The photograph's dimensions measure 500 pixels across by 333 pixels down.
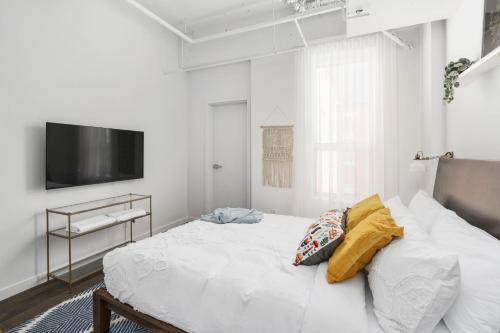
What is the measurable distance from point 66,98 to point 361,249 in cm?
312

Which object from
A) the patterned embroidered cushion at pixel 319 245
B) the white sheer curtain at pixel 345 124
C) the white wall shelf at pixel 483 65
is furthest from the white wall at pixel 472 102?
the patterned embroidered cushion at pixel 319 245

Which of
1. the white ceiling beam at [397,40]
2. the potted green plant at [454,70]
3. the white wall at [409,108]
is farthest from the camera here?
the white wall at [409,108]

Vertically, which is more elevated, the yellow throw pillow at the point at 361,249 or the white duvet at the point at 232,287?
the yellow throw pillow at the point at 361,249

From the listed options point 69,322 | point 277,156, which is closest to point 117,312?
point 69,322

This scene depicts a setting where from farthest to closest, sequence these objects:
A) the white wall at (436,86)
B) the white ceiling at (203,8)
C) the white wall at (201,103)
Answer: the white wall at (201,103) → the white ceiling at (203,8) → the white wall at (436,86)

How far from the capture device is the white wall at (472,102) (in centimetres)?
158

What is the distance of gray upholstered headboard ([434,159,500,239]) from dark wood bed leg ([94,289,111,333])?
7.78 ft

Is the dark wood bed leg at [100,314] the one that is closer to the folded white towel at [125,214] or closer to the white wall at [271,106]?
the folded white towel at [125,214]

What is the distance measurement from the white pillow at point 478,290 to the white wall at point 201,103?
350 cm

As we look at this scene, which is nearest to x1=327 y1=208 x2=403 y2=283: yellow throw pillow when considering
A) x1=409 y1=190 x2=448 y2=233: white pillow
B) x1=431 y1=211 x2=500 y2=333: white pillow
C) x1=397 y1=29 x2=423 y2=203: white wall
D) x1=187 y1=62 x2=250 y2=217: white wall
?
x1=431 y1=211 x2=500 y2=333: white pillow

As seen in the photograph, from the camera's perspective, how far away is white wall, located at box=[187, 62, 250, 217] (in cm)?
414

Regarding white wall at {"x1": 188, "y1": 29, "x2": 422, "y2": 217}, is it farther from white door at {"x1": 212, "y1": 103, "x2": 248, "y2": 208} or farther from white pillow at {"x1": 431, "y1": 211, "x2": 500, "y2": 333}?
white pillow at {"x1": 431, "y1": 211, "x2": 500, "y2": 333}

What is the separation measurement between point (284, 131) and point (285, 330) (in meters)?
2.81

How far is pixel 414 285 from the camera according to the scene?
1.00 m
